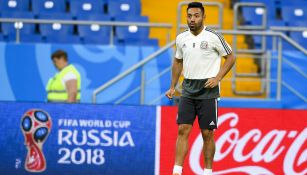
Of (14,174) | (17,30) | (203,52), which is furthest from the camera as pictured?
(17,30)

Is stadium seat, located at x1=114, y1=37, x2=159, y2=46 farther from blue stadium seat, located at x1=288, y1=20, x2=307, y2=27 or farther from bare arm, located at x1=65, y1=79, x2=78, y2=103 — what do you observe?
bare arm, located at x1=65, y1=79, x2=78, y2=103

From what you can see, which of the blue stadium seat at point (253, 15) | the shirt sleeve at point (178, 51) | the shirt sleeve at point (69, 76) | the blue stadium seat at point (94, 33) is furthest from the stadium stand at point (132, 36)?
the shirt sleeve at point (178, 51)

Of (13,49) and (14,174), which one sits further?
(13,49)

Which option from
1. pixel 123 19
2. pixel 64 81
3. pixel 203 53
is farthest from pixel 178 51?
pixel 123 19

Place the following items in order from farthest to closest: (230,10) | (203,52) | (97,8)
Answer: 1. (230,10)
2. (97,8)
3. (203,52)

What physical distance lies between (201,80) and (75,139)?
7.88ft

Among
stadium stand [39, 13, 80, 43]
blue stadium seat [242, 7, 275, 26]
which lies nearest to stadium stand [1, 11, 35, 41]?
stadium stand [39, 13, 80, 43]

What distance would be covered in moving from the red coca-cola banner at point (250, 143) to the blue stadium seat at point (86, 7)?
5.60m

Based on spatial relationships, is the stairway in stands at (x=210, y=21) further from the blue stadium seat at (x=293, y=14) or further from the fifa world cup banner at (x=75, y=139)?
the fifa world cup banner at (x=75, y=139)

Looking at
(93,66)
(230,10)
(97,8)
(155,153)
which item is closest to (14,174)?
(155,153)

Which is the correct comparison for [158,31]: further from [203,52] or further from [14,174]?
[203,52]

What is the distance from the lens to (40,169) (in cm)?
1145

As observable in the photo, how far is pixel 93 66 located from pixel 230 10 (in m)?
4.02

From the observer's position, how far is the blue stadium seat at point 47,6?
1680cm
